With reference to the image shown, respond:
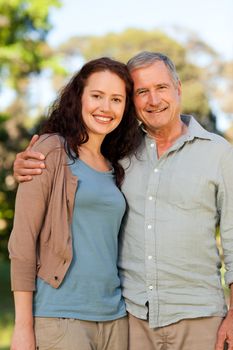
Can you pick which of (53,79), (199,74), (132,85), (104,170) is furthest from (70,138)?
(53,79)

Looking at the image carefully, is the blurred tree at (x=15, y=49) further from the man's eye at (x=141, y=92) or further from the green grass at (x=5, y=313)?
the man's eye at (x=141, y=92)

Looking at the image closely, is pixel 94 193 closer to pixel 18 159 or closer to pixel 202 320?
pixel 18 159

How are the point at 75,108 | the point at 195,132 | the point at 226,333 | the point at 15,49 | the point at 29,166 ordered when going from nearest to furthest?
the point at 29,166 → the point at 226,333 → the point at 75,108 → the point at 195,132 → the point at 15,49

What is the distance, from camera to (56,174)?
340 cm

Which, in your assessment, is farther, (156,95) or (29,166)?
(156,95)

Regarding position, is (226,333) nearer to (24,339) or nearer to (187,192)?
(187,192)

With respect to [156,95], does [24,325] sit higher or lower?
lower

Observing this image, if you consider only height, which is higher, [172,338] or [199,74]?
[199,74]

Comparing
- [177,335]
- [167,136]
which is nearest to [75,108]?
[167,136]

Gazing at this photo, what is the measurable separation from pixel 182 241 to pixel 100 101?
34.8 inches

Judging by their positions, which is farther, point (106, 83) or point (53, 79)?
point (53, 79)

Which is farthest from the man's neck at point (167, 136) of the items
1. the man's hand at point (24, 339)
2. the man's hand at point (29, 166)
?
the man's hand at point (24, 339)

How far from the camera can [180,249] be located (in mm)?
3623

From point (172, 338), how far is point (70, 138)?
1.22 metres
